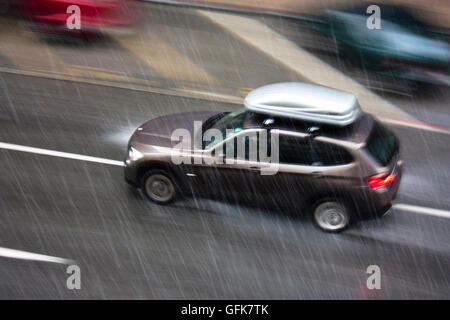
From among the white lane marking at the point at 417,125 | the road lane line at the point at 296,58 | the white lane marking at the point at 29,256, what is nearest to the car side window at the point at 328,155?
the white lane marking at the point at 29,256

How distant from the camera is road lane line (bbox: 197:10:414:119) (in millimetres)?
13102

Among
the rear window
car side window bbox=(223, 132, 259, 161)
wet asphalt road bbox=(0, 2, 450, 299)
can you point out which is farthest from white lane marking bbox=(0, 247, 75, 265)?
the rear window

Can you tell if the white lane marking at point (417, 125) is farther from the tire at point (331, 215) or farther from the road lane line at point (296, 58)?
the tire at point (331, 215)

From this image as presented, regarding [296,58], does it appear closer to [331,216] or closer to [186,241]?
[331,216]

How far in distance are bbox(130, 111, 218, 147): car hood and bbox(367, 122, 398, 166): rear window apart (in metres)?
2.74

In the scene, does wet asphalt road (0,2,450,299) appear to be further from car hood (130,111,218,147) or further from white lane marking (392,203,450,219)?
car hood (130,111,218,147)

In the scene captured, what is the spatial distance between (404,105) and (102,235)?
7322 millimetres

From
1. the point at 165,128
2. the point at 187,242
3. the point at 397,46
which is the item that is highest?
the point at 397,46

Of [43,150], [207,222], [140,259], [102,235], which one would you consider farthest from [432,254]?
[43,150]

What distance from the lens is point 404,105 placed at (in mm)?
13086

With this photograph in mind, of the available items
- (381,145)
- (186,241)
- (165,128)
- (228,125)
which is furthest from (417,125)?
(186,241)

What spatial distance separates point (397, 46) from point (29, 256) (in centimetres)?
884

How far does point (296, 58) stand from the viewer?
48.1ft

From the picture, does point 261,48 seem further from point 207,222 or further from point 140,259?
point 140,259
